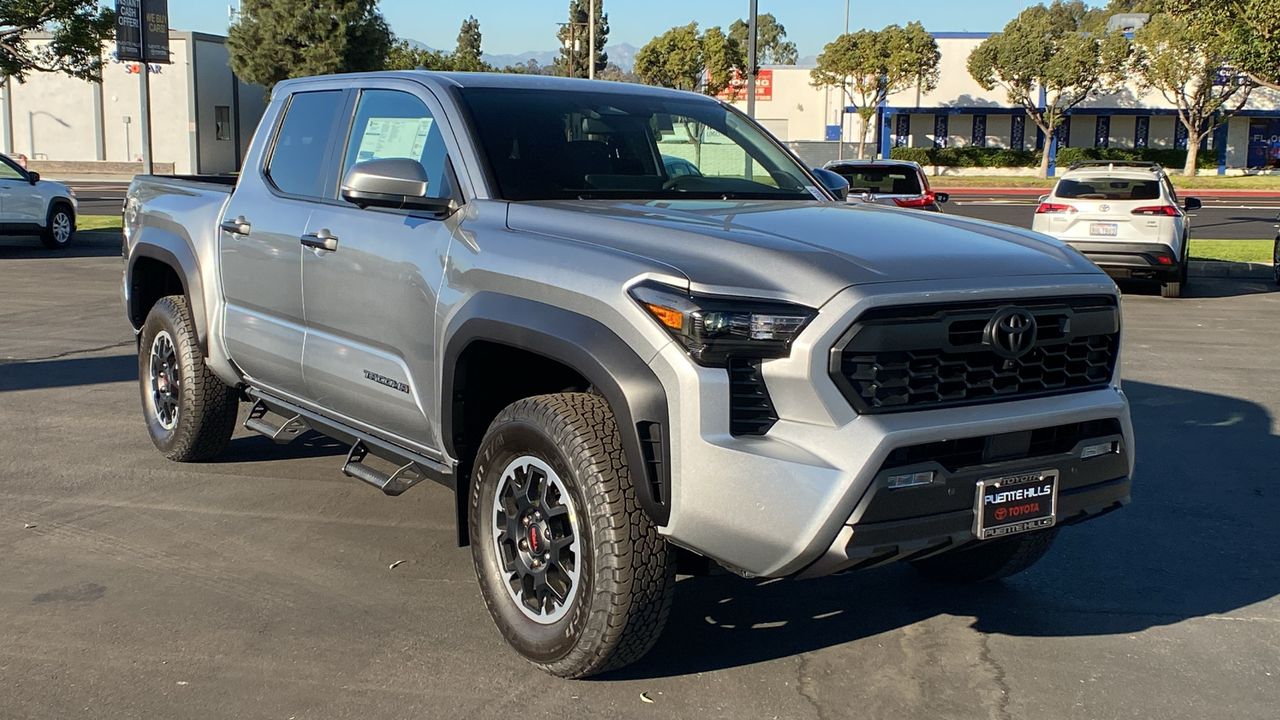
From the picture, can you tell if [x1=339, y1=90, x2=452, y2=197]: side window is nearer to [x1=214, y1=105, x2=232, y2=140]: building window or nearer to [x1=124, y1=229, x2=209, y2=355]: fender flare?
[x1=124, y1=229, x2=209, y2=355]: fender flare

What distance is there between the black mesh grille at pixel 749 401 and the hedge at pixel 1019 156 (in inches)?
2087

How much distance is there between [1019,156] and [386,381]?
54.6 meters

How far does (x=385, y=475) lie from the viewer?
4949 mm

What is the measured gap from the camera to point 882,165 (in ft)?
53.5

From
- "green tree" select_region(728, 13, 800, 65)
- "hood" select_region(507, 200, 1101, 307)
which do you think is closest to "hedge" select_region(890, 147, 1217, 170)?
"hood" select_region(507, 200, 1101, 307)

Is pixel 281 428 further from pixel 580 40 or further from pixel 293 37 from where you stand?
pixel 580 40

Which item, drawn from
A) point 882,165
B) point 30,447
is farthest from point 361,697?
point 882,165

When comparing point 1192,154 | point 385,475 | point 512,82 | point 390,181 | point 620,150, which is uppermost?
point 1192,154

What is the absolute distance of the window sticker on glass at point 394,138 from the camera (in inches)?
191

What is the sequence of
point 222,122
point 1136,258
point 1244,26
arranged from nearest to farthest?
1. point 1136,258
2. point 1244,26
3. point 222,122

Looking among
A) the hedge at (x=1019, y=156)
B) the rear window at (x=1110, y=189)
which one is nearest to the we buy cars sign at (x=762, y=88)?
the hedge at (x=1019, y=156)

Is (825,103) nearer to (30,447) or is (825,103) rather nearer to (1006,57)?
(1006,57)

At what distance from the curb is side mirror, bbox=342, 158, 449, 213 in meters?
15.7

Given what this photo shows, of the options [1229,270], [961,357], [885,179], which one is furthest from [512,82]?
[1229,270]
